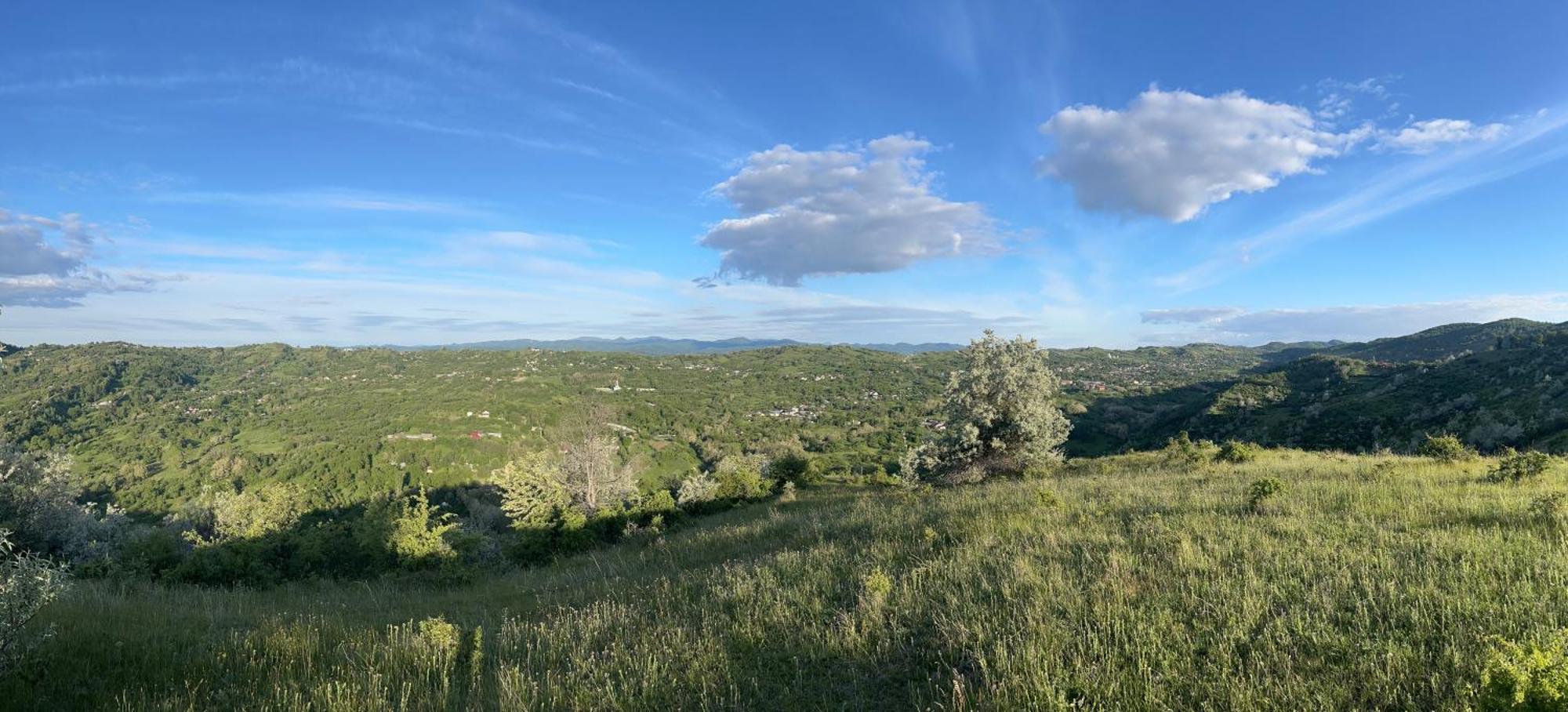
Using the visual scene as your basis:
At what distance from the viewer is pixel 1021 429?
25531 mm

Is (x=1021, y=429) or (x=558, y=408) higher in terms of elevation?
(x=1021, y=429)

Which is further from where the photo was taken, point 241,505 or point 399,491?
point 399,491

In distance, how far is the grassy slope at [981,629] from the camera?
432cm

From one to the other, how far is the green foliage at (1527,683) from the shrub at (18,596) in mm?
11067

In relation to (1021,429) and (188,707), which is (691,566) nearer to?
(188,707)

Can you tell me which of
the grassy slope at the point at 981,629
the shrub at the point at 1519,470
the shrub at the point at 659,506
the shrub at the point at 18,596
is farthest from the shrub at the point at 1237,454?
the shrub at the point at 18,596

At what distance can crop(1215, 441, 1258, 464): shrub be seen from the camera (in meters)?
21.0

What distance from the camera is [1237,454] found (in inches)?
835

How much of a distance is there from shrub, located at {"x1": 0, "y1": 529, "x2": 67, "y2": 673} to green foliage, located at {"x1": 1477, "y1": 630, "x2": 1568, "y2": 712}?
36.3ft

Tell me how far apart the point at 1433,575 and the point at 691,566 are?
411 inches

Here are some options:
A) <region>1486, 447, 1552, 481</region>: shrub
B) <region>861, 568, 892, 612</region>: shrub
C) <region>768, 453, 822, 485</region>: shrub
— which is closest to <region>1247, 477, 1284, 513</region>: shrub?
<region>1486, 447, 1552, 481</region>: shrub

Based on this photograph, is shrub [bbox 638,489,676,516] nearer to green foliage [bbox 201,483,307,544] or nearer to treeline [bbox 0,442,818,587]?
treeline [bbox 0,442,818,587]

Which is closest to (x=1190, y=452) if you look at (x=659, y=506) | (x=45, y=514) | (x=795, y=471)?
(x=795, y=471)

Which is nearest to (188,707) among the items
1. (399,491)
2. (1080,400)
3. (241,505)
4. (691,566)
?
(691,566)
